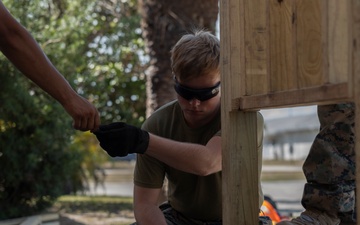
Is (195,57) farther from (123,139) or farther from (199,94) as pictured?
(123,139)

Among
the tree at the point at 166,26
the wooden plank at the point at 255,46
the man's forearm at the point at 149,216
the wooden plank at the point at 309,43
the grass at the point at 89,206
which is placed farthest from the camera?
the grass at the point at 89,206

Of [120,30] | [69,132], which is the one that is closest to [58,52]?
[69,132]

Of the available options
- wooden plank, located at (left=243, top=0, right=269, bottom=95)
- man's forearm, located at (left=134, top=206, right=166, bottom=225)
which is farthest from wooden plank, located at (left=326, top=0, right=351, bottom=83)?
man's forearm, located at (left=134, top=206, right=166, bottom=225)

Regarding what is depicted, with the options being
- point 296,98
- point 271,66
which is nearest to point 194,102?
point 271,66

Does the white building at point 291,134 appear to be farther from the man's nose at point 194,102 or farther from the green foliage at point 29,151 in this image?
Answer: the man's nose at point 194,102

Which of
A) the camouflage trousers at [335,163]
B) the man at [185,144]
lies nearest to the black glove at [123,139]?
the man at [185,144]

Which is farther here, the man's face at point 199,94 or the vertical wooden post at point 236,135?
the man's face at point 199,94

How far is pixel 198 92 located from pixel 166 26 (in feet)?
16.1

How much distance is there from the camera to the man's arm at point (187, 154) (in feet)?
10.2

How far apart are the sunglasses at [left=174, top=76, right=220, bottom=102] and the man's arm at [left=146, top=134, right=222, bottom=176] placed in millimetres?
246

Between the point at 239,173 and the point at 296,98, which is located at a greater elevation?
the point at 296,98

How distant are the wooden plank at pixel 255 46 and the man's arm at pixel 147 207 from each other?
1003 millimetres

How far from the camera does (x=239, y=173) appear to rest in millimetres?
2904

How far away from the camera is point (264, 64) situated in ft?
9.34
